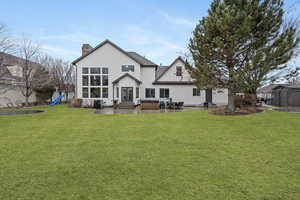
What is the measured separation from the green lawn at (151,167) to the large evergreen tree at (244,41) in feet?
21.9

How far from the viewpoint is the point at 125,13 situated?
68.7 ft

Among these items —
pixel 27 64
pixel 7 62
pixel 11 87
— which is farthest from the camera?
pixel 27 64

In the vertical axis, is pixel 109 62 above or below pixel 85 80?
above

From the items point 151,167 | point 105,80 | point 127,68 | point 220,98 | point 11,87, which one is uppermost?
point 127,68

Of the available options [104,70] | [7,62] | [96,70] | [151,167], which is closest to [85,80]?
[96,70]

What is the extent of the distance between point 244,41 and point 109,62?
16.7m

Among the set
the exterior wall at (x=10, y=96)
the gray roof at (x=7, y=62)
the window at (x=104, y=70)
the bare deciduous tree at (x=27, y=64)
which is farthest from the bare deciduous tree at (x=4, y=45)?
the window at (x=104, y=70)

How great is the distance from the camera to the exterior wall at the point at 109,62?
23.8 meters

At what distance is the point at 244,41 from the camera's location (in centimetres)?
1273

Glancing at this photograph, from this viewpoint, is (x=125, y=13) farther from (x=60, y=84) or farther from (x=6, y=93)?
(x=60, y=84)

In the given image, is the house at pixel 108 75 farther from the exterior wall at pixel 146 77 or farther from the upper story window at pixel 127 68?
the exterior wall at pixel 146 77

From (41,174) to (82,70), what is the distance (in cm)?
2210

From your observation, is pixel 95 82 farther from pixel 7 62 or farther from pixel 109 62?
pixel 7 62

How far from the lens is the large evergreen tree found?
39.4 ft
